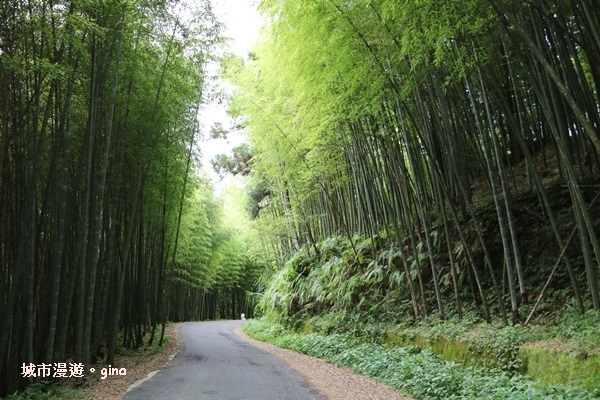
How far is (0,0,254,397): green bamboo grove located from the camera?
4.15m

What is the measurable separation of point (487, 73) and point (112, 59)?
15.4ft

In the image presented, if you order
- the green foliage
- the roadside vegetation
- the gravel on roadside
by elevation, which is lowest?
the gravel on roadside

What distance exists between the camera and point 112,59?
4.85 meters

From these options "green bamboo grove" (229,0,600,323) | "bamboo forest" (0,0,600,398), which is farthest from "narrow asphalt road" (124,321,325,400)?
"green bamboo grove" (229,0,600,323)

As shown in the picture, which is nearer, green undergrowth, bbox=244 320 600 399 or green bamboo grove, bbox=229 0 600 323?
green undergrowth, bbox=244 320 600 399

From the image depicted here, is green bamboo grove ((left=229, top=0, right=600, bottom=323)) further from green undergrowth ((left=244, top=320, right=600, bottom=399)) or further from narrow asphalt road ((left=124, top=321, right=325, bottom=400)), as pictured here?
narrow asphalt road ((left=124, top=321, right=325, bottom=400))

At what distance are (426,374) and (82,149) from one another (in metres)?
4.63

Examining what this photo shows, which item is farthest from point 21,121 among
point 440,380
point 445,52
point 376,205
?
point 376,205

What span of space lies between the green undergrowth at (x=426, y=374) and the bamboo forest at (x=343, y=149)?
0.67 ft

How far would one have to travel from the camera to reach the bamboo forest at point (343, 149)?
4074 mm

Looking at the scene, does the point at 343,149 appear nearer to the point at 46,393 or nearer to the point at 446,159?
the point at 446,159

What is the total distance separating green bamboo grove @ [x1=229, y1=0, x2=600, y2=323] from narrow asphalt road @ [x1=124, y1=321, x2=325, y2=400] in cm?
222

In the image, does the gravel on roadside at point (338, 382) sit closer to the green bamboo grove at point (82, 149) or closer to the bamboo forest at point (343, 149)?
the bamboo forest at point (343, 149)

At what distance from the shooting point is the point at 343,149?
8.31 m
